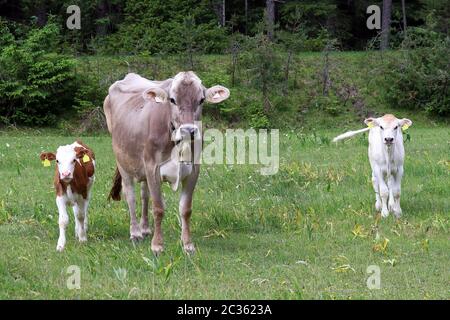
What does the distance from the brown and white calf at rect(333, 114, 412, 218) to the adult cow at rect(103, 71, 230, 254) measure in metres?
3.18

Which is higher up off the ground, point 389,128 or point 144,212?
point 389,128

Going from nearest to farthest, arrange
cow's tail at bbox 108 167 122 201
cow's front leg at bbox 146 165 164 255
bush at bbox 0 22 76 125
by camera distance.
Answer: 1. cow's front leg at bbox 146 165 164 255
2. cow's tail at bbox 108 167 122 201
3. bush at bbox 0 22 76 125

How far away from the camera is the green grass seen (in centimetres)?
812

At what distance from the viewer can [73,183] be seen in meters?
10.5

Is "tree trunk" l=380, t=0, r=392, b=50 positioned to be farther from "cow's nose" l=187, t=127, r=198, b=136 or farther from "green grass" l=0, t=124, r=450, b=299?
"cow's nose" l=187, t=127, r=198, b=136

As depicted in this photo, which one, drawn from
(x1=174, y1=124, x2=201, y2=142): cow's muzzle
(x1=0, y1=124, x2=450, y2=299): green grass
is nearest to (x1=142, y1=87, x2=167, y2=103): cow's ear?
(x1=174, y1=124, x2=201, y2=142): cow's muzzle

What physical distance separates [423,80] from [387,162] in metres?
20.0

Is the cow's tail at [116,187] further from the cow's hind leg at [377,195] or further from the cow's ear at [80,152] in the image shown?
the cow's hind leg at [377,195]

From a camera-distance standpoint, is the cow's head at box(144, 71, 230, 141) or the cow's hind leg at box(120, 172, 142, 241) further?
the cow's hind leg at box(120, 172, 142, 241)

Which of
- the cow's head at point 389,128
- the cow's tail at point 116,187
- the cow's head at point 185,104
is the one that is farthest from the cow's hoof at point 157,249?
the cow's head at point 389,128

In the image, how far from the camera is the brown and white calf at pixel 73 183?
33.3 ft

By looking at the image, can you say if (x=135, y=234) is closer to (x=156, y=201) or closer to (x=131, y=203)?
(x=131, y=203)

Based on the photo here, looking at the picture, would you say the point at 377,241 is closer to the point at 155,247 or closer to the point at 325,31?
the point at 155,247

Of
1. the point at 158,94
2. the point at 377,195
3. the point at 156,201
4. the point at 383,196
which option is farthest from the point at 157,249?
the point at 377,195
